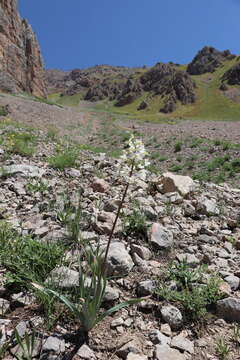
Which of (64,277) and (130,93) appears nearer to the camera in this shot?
(64,277)

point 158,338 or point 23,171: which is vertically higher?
point 23,171

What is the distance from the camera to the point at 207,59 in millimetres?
136500

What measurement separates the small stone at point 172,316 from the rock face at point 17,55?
3649cm

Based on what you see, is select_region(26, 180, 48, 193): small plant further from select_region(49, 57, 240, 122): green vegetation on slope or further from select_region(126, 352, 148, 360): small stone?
select_region(49, 57, 240, 122): green vegetation on slope

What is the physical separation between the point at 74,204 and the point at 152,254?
2010 millimetres

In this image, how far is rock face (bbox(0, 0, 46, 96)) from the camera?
3594 centimetres

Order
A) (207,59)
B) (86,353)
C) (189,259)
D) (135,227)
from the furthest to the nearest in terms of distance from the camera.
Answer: (207,59), (135,227), (189,259), (86,353)

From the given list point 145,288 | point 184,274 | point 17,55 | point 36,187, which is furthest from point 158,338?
point 17,55

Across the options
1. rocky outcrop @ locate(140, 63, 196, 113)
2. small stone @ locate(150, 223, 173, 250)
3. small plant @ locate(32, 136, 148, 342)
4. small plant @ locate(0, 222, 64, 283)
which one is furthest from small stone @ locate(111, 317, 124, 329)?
rocky outcrop @ locate(140, 63, 196, 113)

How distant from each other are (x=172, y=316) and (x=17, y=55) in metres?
46.4

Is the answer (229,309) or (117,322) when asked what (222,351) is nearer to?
→ (229,309)

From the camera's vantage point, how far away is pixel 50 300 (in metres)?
2.54

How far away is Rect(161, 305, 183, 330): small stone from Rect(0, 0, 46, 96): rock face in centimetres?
3649

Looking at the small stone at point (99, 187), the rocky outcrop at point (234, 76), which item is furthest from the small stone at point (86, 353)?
the rocky outcrop at point (234, 76)
